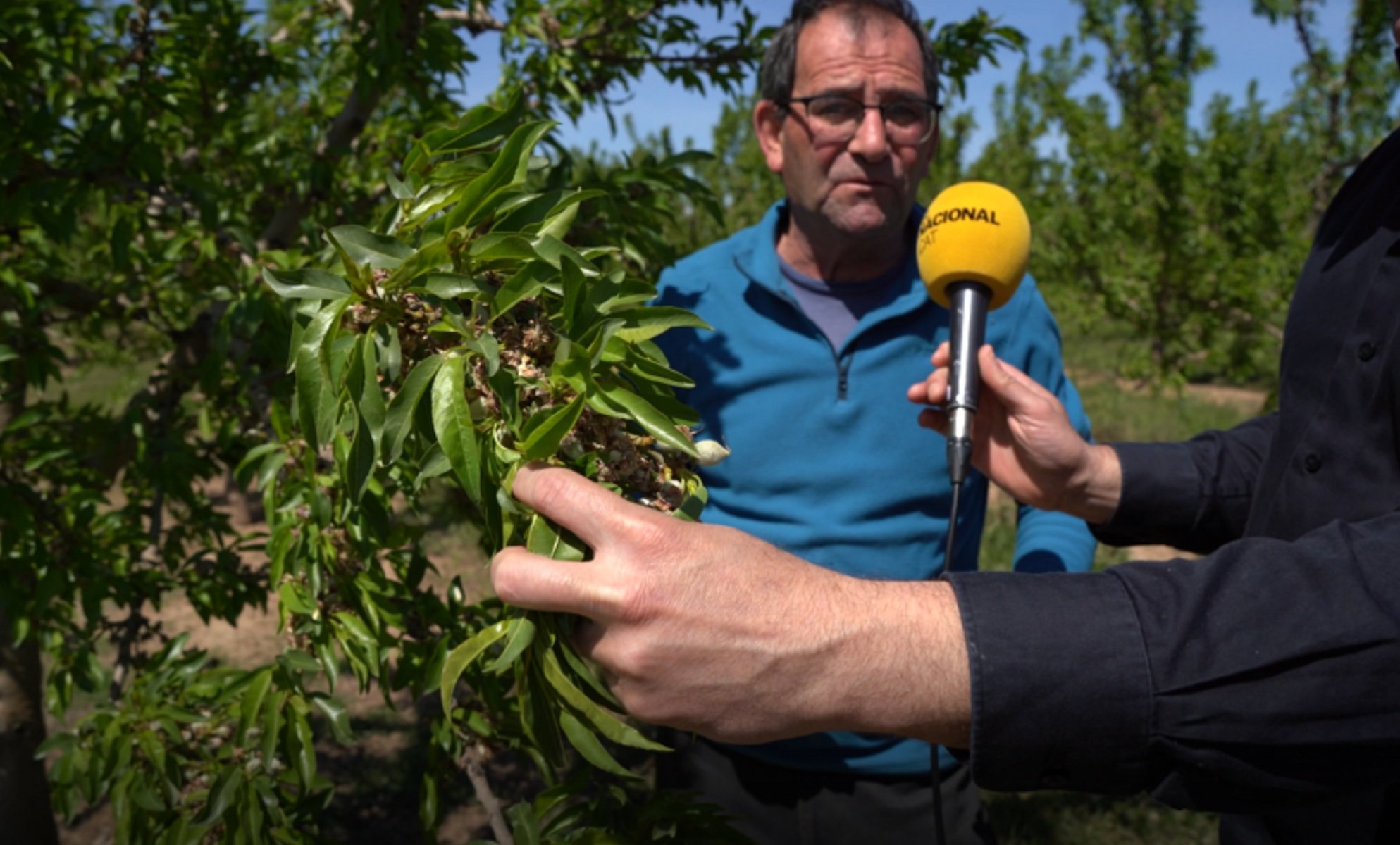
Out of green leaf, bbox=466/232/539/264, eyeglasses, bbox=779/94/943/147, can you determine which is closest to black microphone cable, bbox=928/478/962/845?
green leaf, bbox=466/232/539/264

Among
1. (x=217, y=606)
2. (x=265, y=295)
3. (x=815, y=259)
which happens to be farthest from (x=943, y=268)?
(x=217, y=606)

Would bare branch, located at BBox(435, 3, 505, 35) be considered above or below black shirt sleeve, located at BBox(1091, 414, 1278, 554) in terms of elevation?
above

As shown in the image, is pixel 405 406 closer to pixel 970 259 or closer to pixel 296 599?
pixel 296 599

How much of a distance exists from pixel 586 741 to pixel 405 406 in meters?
0.40

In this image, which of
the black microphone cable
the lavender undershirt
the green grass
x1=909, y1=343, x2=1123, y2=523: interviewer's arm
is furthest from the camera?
the green grass

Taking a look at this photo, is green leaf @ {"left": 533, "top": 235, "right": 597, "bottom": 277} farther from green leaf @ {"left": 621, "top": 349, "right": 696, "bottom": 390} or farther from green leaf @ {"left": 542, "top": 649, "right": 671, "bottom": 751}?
green leaf @ {"left": 542, "top": 649, "right": 671, "bottom": 751}

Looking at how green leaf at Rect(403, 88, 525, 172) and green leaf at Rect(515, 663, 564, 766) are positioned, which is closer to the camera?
green leaf at Rect(515, 663, 564, 766)

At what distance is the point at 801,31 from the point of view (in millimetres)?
2480

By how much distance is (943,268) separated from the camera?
1.83 meters

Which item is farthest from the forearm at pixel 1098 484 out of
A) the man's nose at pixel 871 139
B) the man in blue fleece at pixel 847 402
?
the man's nose at pixel 871 139

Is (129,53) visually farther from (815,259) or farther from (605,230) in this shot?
(815,259)

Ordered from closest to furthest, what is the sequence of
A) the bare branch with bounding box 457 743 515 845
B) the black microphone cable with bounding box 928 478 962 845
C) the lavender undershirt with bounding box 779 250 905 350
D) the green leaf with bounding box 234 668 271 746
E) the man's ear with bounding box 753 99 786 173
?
the black microphone cable with bounding box 928 478 962 845
the bare branch with bounding box 457 743 515 845
the green leaf with bounding box 234 668 271 746
the lavender undershirt with bounding box 779 250 905 350
the man's ear with bounding box 753 99 786 173

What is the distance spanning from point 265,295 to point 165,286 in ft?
3.01

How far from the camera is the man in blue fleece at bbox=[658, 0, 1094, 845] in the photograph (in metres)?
2.20
